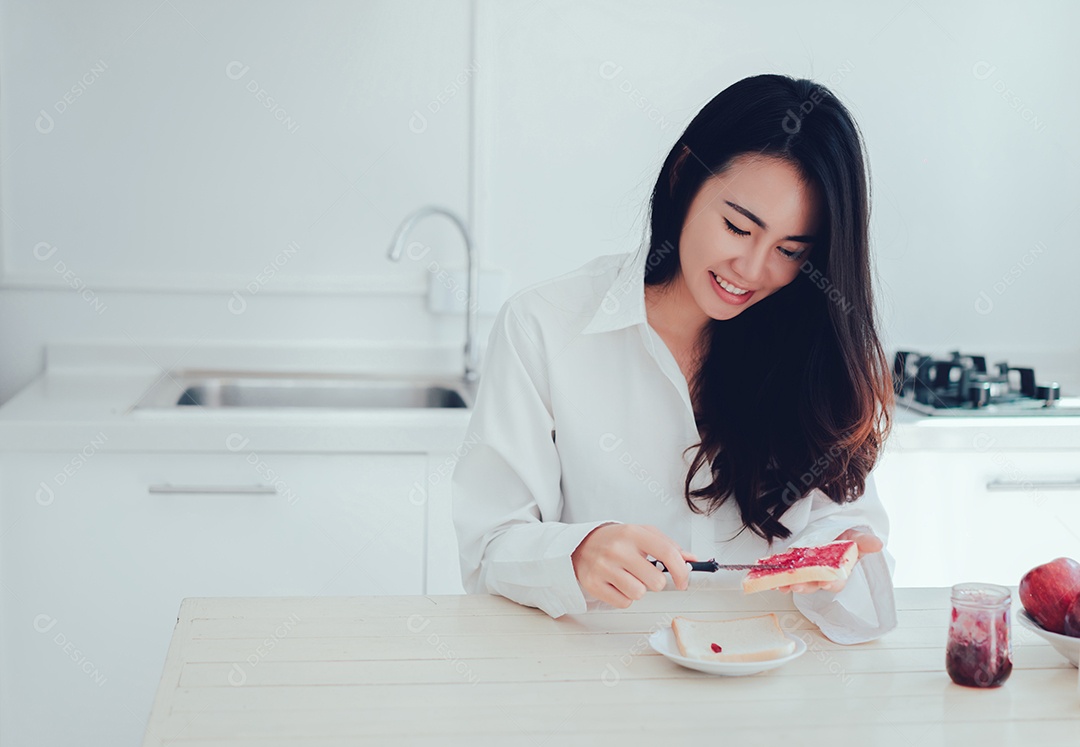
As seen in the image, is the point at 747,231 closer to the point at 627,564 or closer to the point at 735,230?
the point at 735,230

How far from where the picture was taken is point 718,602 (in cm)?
138

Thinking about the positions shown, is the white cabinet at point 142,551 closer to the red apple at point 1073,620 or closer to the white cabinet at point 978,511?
the white cabinet at point 978,511

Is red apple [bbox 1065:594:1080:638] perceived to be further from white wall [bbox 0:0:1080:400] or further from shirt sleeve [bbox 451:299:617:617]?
white wall [bbox 0:0:1080:400]

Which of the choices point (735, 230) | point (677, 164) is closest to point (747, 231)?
point (735, 230)

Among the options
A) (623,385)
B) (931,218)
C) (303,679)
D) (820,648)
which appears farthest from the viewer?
(931,218)

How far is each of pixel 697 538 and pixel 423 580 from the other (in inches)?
30.5


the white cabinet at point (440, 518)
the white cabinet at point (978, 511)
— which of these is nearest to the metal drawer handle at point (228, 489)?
the white cabinet at point (440, 518)

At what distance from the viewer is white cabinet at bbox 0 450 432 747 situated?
2121mm

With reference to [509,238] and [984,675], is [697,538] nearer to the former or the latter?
[984,675]

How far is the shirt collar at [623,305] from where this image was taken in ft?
5.23

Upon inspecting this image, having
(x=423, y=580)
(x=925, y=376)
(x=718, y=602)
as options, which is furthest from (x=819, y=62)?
(x=718, y=602)

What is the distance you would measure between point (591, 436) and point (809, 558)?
0.44m

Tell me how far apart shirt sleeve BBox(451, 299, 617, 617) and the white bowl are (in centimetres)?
57

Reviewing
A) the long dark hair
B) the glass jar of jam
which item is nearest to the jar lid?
the glass jar of jam
